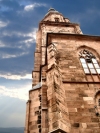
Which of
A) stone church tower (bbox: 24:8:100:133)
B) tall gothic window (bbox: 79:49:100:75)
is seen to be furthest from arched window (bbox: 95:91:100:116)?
tall gothic window (bbox: 79:49:100:75)

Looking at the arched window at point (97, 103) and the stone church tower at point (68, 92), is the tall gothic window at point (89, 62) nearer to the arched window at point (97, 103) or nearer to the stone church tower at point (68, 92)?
the stone church tower at point (68, 92)

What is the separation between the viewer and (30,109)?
25.1ft

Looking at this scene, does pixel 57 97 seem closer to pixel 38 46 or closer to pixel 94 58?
pixel 94 58

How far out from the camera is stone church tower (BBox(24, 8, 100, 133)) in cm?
543

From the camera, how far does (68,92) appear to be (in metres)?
6.62

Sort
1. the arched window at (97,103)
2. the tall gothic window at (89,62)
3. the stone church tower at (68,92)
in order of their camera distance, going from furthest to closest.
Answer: the tall gothic window at (89,62) → the arched window at (97,103) → the stone church tower at (68,92)

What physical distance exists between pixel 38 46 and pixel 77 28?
7443 millimetres

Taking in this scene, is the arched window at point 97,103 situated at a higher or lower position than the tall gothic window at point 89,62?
lower

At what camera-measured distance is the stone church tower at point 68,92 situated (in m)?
5.43

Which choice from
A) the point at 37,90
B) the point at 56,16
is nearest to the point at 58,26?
the point at 56,16

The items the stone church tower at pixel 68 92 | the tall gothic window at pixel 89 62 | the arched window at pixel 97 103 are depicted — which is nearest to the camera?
the stone church tower at pixel 68 92

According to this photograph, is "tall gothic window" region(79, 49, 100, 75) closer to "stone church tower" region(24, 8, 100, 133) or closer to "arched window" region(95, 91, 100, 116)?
"stone church tower" region(24, 8, 100, 133)

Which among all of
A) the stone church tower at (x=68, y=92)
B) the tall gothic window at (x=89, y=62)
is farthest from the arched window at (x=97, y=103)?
the tall gothic window at (x=89, y=62)

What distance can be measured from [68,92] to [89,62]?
3.34 metres
